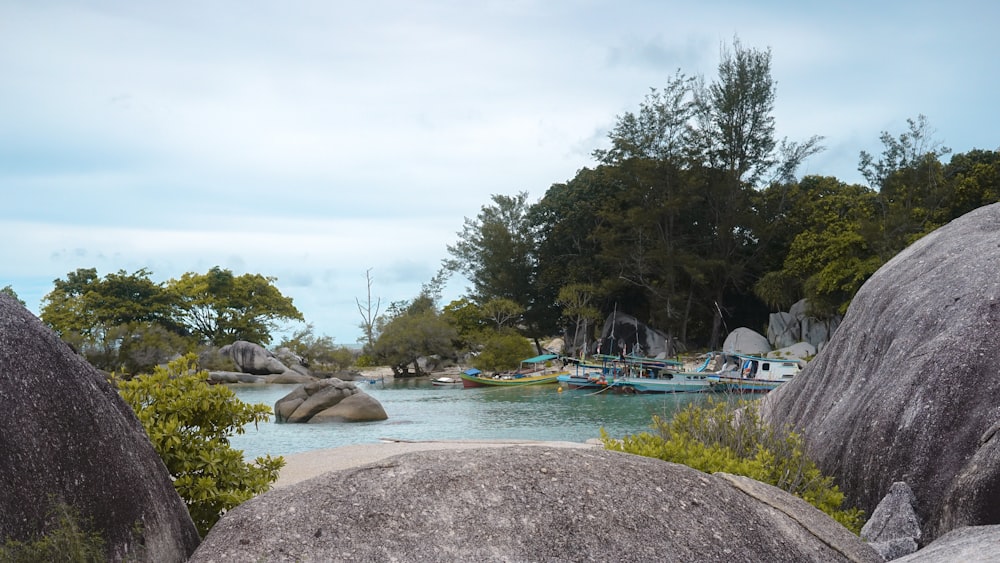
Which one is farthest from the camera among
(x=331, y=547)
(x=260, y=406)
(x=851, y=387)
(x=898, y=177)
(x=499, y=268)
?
(x=499, y=268)

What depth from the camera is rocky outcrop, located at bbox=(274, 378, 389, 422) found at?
79.4ft

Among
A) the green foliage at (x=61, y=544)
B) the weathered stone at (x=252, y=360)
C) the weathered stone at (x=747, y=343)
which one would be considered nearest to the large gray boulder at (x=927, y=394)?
the green foliage at (x=61, y=544)

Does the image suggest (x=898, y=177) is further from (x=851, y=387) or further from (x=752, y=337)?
(x=851, y=387)

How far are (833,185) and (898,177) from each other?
6.46 meters

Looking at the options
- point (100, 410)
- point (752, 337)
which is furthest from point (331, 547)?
point (752, 337)

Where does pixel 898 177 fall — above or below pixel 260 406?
above

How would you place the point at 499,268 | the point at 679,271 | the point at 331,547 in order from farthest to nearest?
1. the point at 499,268
2. the point at 679,271
3. the point at 331,547

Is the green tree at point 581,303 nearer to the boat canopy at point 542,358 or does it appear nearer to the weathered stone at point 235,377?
the boat canopy at point 542,358

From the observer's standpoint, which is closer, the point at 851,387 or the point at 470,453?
the point at 470,453

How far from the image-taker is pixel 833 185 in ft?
158

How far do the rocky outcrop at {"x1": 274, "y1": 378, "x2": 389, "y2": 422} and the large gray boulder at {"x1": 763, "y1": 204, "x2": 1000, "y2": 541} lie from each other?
1747 centimetres

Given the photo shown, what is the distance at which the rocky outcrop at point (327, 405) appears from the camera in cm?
2420

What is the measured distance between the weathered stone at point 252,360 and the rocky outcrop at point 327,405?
26.0m

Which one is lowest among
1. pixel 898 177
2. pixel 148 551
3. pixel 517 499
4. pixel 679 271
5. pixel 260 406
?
pixel 148 551
